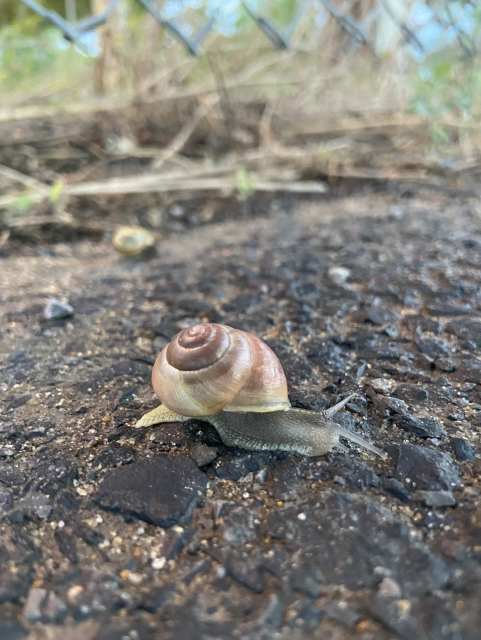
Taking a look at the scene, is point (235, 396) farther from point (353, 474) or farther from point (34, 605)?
point (34, 605)

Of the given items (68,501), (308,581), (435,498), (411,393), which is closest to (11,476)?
(68,501)

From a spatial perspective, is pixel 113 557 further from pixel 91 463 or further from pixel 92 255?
pixel 92 255

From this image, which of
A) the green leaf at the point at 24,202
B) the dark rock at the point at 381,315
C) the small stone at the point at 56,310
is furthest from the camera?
the green leaf at the point at 24,202

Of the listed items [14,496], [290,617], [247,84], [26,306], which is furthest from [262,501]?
[247,84]

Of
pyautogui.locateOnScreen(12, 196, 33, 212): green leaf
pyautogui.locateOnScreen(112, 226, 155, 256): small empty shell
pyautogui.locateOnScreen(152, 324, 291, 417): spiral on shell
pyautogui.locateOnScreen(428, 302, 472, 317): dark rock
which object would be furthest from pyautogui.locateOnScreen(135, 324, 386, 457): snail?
pyautogui.locateOnScreen(12, 196, 33, 212): green leaf

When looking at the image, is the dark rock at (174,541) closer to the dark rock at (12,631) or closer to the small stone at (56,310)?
the dark rock at (12,631)

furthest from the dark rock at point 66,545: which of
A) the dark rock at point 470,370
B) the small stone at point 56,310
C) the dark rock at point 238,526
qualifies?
the dark rock at point 470,370
